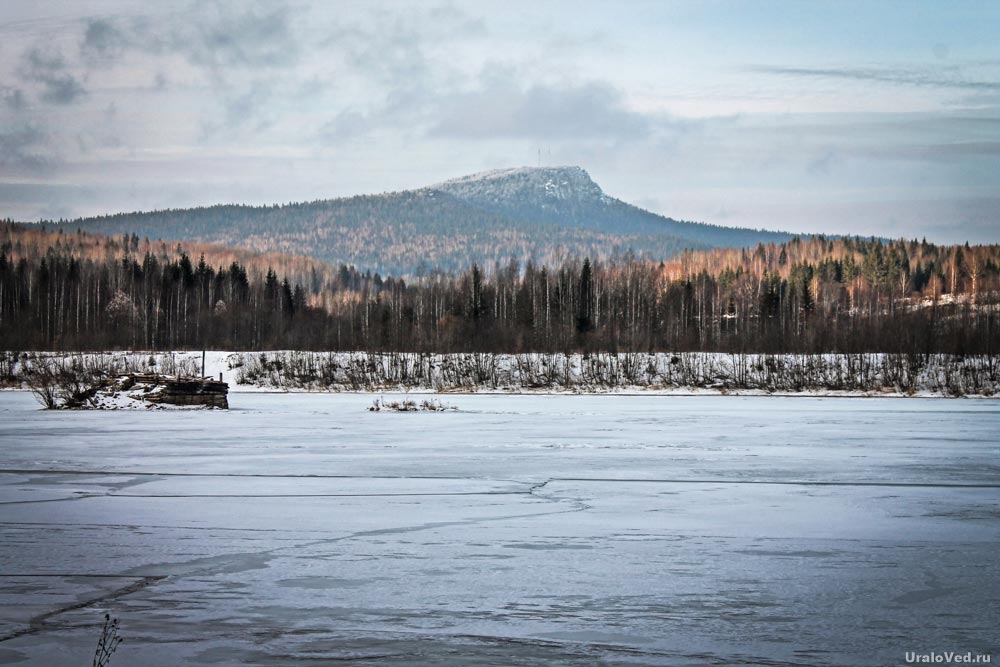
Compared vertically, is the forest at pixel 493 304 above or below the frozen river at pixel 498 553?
above

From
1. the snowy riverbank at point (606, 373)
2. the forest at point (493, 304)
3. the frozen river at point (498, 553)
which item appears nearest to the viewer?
the frozen river at point (498, 553)

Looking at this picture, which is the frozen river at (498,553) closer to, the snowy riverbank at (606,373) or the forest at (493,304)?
the snowy riverbank at (606,373)

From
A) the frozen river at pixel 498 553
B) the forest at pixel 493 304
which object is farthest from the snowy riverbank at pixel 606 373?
the frozen river at pixel 498 553

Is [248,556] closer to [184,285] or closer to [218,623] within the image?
[218,623]

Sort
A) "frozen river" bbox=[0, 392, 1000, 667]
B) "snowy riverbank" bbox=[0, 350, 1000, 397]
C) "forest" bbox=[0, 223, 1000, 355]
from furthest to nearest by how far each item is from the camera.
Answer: "forest" bbox=[0, 223, 1000, 355]
"snowy riverbank" bbox=[0, 350, 1000, 397]
"frozen river" bbox=[0, 392, 1000, 667]

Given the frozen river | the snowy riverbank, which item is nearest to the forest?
the snowy riverbank

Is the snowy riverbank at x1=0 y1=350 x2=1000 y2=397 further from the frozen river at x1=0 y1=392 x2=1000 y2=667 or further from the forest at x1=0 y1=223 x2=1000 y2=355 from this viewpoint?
the frozen river at x1=0 y1=392 x2=1000 y2=667

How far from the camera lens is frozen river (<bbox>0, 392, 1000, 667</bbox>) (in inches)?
216

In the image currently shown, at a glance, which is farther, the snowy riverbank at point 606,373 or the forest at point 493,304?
the forest at point 493,304

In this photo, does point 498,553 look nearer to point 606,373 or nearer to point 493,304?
point 606,373

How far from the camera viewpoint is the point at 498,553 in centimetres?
776

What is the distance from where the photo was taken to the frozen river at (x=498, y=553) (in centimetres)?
548

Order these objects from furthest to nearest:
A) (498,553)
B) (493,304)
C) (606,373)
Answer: (493,304), (606,373), (498,553)

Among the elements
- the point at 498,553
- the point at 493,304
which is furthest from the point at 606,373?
the point at 493,304
